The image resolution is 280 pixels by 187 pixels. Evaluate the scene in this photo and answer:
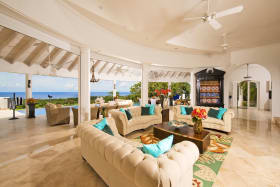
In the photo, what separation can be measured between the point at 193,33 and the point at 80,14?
3.98 metres

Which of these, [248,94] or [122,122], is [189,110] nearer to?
[122,122]

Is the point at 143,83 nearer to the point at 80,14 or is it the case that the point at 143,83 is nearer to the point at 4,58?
the point at 80,14

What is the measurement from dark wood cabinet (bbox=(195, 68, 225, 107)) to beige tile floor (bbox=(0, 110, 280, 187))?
3300 millimetres

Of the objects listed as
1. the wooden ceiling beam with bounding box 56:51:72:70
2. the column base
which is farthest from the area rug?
the wooden ceiling beam with bounding box 56:51:72:70

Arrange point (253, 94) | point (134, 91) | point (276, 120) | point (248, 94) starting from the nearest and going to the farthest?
point (276, 120) → point (253, 94) → point (248, 94) → point (134, 91)

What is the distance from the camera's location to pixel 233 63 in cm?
624

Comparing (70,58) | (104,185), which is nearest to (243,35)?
(104,185)

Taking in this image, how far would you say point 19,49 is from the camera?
463 cm

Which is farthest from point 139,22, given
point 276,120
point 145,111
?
point 276,120

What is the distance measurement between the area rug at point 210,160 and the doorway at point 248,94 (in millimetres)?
7908

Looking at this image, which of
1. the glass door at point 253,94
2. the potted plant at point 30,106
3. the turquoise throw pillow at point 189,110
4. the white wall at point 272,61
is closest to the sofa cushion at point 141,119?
the turquoise throw pillow at point 189,110

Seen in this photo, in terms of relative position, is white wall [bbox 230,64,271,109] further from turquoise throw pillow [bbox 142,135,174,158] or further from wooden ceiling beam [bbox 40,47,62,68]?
wooden ceiling beam [bbox 40,47,62,68]

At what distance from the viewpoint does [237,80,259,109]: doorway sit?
8859 millimetres

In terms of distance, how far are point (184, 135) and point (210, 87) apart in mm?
5321
